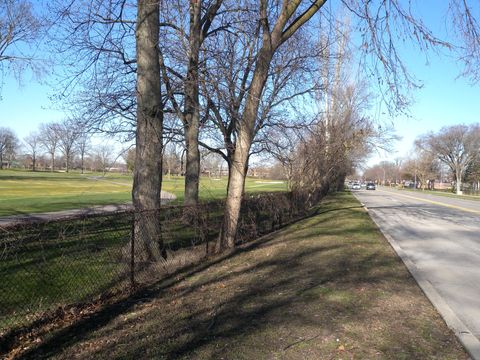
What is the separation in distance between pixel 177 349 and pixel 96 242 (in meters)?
4.28

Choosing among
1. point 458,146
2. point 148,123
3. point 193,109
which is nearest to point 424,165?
point 458,146

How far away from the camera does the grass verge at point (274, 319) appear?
13.8 feet

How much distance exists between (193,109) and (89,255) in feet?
22.7

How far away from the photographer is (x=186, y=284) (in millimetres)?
7273

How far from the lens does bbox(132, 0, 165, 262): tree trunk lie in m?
8.45

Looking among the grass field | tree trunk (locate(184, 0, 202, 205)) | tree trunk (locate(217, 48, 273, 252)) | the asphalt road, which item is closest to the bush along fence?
tree trunk (locate(217, 48, 273, 252))

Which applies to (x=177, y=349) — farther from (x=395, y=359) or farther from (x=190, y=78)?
(x=190, y=78)

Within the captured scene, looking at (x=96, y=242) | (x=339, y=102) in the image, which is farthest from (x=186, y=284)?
(x=339, y=102)

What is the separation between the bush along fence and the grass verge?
0.69 meters

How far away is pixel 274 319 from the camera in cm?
504

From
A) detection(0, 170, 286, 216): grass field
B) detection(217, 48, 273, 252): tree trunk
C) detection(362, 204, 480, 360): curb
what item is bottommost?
detection(0, 170, 286, 216): grass field

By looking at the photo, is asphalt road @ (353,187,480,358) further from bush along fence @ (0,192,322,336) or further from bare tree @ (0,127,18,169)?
bare tree @ (0,127,18,169)

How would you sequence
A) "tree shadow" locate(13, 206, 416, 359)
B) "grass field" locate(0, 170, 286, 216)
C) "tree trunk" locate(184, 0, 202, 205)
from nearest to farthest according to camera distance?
"tree shadow" locate(13, 206, 416, 359)
"tree trunk" locate(184, 0, 202, 205)
"grass field" locate(0, 170, 286, 216)

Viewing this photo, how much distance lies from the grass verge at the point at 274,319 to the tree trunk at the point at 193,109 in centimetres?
487
